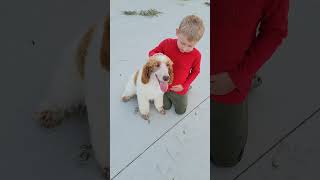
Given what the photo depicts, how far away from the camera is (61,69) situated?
59 centimetres

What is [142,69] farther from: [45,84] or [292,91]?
[292,91]

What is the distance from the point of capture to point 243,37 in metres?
0.61

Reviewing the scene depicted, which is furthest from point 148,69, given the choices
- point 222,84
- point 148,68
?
point 222,84

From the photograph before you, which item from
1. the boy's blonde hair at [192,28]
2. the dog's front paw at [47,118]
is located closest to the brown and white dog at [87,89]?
the dog's front paw at [47,118]

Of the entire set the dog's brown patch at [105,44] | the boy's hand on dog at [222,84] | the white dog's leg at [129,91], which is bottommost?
the boy's hand on dog at [222,84]

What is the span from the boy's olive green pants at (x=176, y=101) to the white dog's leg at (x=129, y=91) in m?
0.04

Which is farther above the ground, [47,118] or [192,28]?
[192,28]

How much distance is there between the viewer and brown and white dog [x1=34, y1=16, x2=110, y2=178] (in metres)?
0.56

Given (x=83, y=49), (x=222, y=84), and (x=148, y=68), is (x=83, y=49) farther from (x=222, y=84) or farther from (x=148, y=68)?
(x=222, y=84)

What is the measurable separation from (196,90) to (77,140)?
0.60 ft

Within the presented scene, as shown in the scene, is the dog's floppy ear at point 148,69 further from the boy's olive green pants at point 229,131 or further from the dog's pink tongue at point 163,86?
the boy's olive green pants at point 229,131

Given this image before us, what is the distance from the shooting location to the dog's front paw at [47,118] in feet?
→ 1.98

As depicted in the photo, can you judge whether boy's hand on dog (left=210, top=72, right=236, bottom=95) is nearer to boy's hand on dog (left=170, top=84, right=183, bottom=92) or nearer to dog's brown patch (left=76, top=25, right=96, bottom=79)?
boy's hand on dog (left=170, top=84, right=183, bottom=92)

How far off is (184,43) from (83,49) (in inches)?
Result: 5.3
